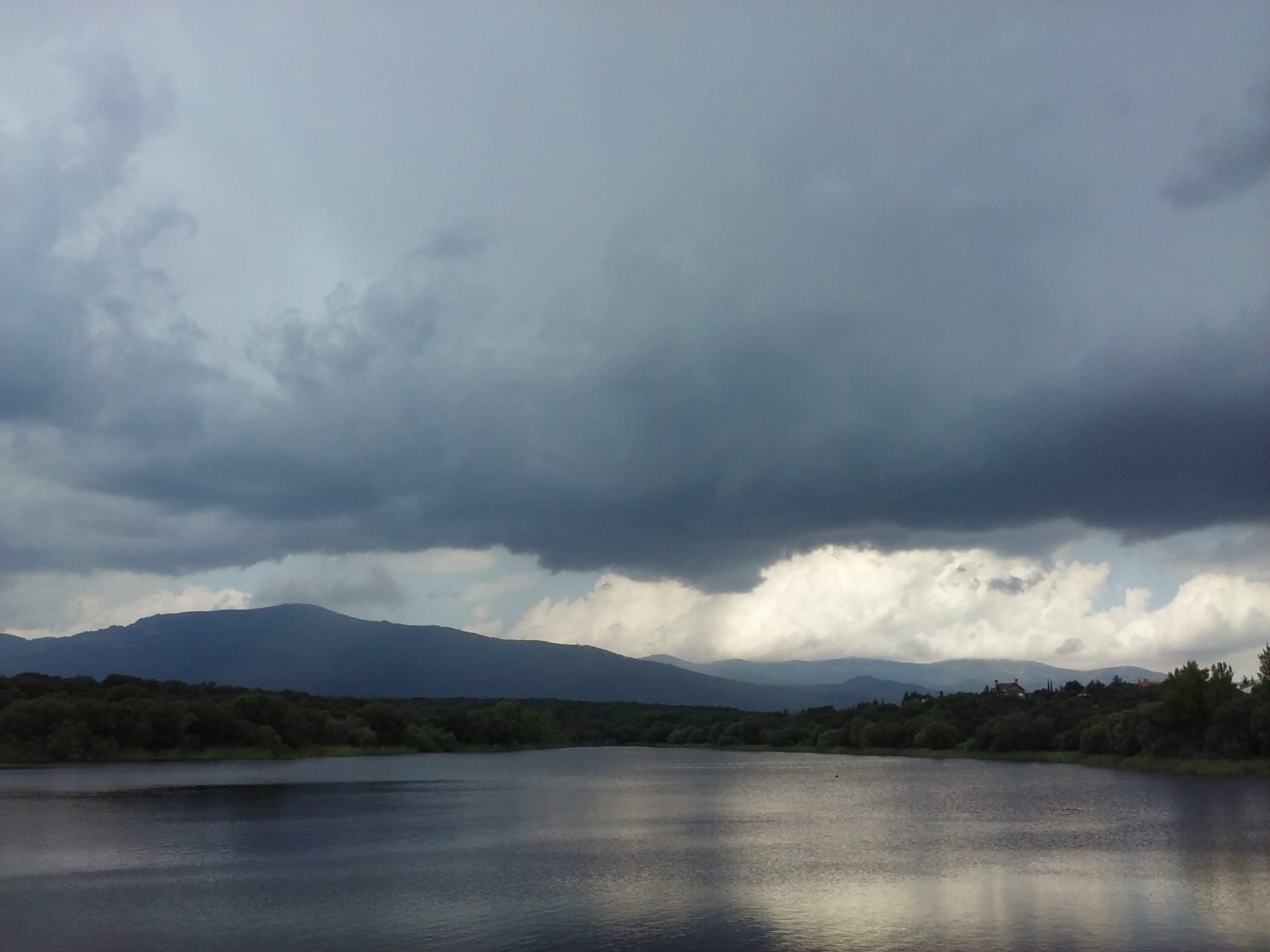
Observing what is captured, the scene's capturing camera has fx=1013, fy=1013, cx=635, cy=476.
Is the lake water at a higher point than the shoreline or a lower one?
higher

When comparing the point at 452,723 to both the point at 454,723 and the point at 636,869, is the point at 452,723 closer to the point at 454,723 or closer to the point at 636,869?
the point at 454,723

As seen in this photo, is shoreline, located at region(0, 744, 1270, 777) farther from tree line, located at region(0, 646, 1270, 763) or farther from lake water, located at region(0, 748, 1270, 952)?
lake water, located at region(0, 748, 1270, 952)

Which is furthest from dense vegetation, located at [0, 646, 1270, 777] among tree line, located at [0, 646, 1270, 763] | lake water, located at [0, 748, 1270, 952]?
lake water, located at [0, 748, 1270, 952]

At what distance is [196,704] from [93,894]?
342 feet

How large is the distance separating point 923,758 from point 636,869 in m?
125

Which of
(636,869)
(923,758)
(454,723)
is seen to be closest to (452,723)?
(454,723)

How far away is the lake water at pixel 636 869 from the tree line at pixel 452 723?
14.9 m

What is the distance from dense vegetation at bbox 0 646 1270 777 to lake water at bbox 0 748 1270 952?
15438 mm

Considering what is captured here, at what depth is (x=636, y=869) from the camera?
131ft

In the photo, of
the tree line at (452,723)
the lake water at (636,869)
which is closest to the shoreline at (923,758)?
the tree line at (452,723)

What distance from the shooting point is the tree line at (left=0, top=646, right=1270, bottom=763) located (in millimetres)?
93250

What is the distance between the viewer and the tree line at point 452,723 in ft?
306

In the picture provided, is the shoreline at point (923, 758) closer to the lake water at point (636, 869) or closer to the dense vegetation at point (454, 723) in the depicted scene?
the dense vegetation at point (454, 723)

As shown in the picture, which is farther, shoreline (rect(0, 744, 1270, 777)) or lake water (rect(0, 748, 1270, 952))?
shoreline (rect(0, 744, 1270, 777))
